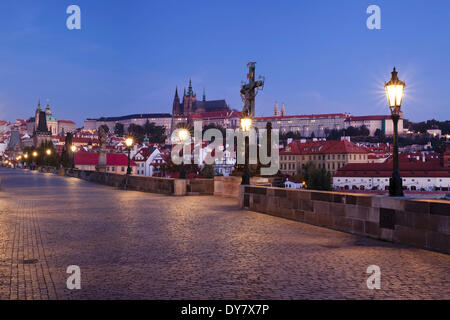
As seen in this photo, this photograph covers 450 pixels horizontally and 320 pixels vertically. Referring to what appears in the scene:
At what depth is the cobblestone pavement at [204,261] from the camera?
18.5 feet

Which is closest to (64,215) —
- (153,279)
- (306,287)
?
(153,279)

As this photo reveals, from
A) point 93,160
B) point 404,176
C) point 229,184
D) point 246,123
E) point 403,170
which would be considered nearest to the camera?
point 246,123

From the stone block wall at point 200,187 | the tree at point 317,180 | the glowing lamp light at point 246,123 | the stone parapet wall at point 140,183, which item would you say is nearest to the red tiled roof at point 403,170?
the tree at point 317,180

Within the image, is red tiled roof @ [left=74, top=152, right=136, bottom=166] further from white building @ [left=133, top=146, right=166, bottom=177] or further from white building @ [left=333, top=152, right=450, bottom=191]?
white building @ [left=333, top=152, right=450, bottom=191]

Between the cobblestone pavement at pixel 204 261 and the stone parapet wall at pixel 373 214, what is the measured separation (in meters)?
0.33

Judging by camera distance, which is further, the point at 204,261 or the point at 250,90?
the point at 250,90

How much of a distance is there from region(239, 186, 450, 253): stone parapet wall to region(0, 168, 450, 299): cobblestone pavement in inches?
12.8

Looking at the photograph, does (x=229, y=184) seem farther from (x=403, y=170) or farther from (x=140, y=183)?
(x=403, y=170)

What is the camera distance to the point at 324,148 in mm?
130750

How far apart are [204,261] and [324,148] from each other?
12679 centimetres
